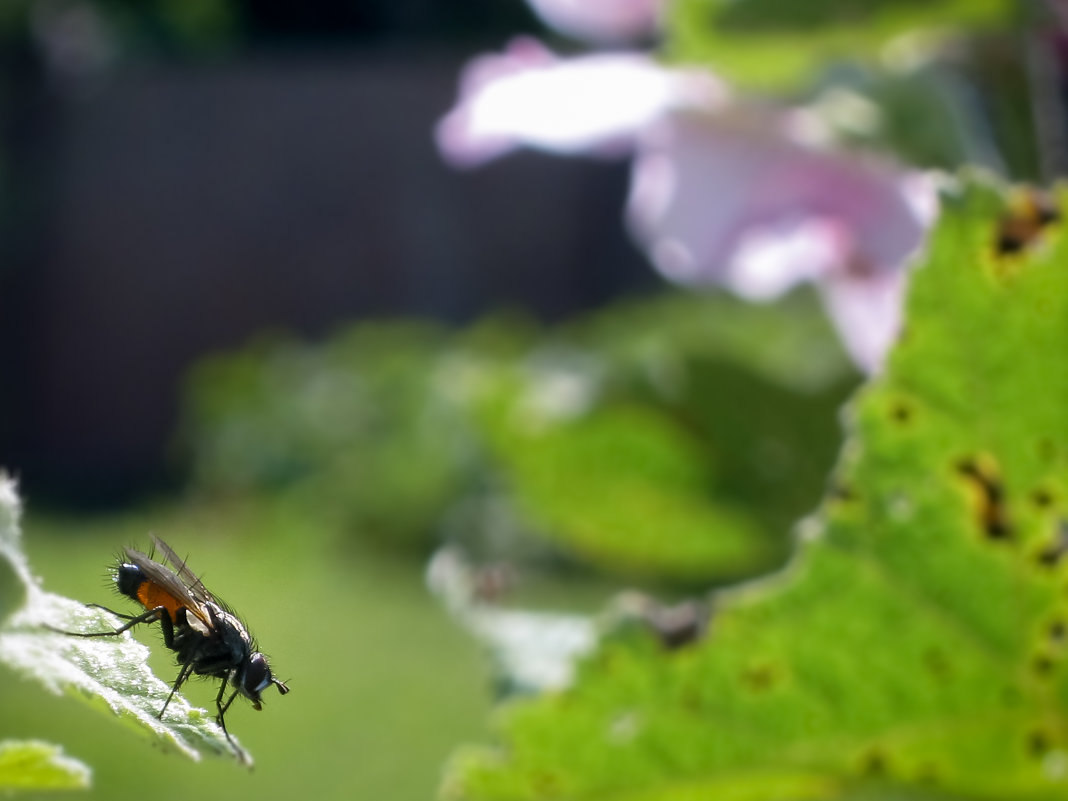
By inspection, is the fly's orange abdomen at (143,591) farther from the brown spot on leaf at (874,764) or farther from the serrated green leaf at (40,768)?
the brown spot on leaf at (874,764)

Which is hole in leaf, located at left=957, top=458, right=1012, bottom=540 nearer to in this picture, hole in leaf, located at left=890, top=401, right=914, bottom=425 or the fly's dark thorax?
hole in leaf, located at left=890, top=401, right=914, bottom=425

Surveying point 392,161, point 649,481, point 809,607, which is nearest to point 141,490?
point 392,161

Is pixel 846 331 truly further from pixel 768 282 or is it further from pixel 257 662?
pixel 257 662

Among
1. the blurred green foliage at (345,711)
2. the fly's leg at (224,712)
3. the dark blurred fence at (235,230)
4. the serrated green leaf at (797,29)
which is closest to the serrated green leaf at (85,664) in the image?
the fly's leg at (224,712)

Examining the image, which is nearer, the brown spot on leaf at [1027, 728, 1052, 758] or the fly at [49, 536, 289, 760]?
the fly at [49, 536, 289, 760]

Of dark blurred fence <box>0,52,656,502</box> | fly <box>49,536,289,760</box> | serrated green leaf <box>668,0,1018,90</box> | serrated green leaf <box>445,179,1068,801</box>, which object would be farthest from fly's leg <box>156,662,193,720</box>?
dark blurred fence <box>0,52,656,502</box>
